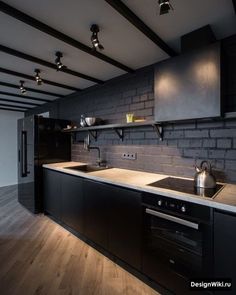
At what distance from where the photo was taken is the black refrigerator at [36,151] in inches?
126

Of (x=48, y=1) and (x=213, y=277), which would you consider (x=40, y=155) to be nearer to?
(x=48, y=1)

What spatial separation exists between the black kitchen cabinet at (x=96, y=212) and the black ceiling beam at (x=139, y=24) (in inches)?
60.9

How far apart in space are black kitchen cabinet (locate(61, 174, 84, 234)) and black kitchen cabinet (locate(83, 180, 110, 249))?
0.12m

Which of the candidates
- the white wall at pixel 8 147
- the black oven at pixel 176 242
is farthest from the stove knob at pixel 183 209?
the white wall at pixel 8 147

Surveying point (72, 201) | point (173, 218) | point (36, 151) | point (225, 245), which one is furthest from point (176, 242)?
point (36, 151)

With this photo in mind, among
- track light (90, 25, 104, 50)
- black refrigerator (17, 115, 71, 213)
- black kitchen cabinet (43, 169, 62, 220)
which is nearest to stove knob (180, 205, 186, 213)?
track light (90, 25, 104, 50)

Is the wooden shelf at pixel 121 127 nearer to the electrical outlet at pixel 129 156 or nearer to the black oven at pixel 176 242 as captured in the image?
the electrical outlet at pixel 129 156

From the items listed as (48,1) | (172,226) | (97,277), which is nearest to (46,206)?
(97,277)

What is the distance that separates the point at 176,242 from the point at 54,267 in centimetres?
133

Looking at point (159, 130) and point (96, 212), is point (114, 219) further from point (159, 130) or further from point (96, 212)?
point (159, 130)

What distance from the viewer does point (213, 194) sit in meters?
1.39

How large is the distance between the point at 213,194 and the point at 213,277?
558 millimetres

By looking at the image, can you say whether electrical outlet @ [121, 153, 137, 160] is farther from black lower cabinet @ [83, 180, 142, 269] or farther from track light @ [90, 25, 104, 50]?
track light @ [90, 25, 104, 50]

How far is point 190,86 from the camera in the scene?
5.37 ft
